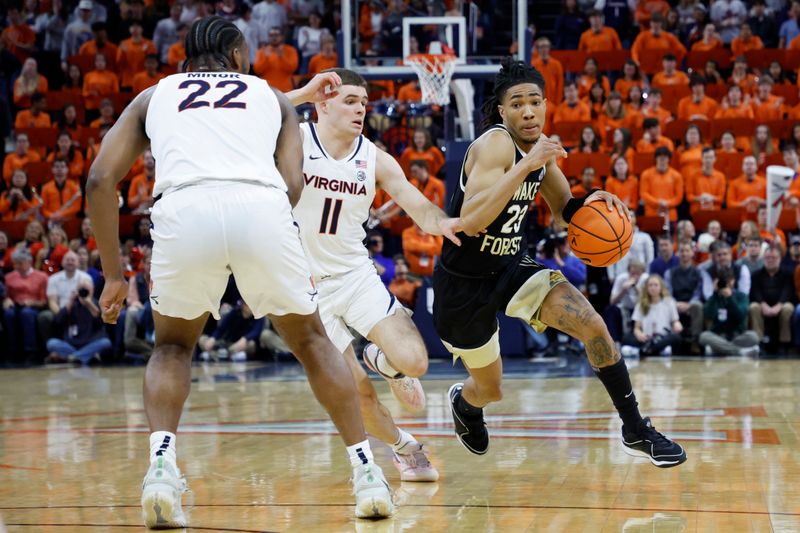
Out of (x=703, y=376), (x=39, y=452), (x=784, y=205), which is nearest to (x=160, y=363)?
(x=39, y=452)

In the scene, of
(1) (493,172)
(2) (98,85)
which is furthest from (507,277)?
(2) (98,85)

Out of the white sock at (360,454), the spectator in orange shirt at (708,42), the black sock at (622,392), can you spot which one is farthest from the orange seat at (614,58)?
the white sock at (360,454)

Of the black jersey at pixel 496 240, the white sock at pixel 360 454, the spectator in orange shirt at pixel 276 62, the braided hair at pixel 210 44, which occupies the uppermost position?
the braided hair at pixel 210 44

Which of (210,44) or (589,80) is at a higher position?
(210,44)

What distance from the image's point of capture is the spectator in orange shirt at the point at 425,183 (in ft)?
44.7

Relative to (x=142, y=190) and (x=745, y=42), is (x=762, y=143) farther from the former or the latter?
(x=142, y=190)

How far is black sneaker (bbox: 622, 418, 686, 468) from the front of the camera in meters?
5.12

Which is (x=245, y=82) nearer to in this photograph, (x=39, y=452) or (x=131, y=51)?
(x=39, y=452)

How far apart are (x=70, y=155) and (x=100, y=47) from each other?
10.2 ft

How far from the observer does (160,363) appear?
14.4ft

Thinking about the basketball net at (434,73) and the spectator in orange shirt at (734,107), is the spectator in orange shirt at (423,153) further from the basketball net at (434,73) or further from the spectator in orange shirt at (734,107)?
the spectator in orange shirt at (734,107)

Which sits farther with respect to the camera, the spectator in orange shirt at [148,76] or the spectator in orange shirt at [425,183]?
the spectator in orange shirt at [148,76]

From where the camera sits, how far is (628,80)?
16766 millimetres

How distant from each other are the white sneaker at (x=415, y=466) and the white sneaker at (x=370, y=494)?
1000 millimetres
